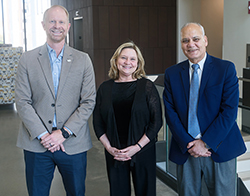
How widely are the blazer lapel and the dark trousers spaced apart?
1.62 feet

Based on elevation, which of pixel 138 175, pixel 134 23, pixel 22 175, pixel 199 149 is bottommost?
pixel 22 175

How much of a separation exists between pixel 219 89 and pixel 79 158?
1.15 m

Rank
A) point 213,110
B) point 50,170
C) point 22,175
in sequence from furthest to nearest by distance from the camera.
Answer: point 22,175, point 50,170, point 213,110

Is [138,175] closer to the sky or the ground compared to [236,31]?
closer to the ground

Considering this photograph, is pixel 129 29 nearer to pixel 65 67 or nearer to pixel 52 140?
pixel 65 67

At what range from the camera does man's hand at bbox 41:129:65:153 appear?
2.28m

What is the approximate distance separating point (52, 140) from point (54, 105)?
0.83 feet

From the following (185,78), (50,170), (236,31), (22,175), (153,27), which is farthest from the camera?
(153,27)

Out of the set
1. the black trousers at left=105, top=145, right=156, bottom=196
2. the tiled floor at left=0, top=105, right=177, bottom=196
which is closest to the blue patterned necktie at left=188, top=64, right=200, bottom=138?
the black trousers at left=105, top=145, right=156, bottom=196

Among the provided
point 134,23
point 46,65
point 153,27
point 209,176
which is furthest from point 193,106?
point 153,27

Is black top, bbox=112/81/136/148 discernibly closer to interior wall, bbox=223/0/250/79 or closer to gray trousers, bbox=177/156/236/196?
gray trousers, bbox=177/156/236/196

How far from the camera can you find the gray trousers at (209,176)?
87.5 inches

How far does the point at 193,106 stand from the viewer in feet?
7.30

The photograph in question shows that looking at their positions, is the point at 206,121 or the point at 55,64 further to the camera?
the point at 55,64
